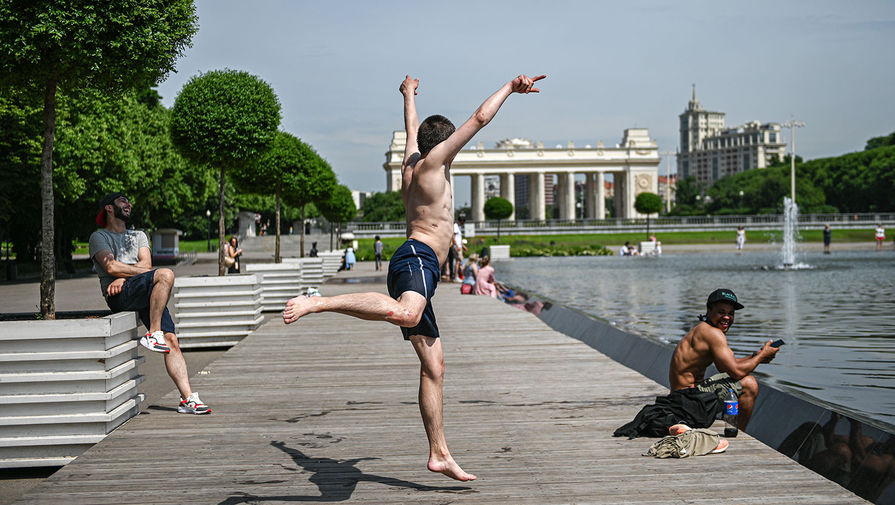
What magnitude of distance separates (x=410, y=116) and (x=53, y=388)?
8.97 feet

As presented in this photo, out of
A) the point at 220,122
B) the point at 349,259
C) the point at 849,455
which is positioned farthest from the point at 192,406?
the point at 349,259

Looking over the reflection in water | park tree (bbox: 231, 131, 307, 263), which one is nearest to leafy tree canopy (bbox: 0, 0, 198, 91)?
the reflection in water

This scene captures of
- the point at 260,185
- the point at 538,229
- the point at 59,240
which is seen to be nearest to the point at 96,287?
the point at 260,185

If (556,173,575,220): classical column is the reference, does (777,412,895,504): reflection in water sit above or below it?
below

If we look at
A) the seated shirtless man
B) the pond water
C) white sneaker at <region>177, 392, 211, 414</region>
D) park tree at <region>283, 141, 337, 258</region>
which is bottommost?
the pond water

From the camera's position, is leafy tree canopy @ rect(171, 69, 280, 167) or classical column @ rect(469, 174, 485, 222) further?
classical column @ rect(469, 174, 485, 222)

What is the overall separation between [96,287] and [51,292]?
20519 mm

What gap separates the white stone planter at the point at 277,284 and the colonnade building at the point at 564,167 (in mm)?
89192

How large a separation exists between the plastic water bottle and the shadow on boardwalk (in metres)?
1.85

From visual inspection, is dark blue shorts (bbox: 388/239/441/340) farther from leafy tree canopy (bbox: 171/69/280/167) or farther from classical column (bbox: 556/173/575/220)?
classical column (bbox: 556/173/575/220)

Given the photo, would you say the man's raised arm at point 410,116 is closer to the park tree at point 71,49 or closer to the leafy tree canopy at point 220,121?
the park tree at point 71,49

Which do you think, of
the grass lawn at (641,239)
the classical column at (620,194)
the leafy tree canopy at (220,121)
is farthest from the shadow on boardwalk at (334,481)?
the classical column at (620,194)

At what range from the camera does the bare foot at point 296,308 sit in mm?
3758

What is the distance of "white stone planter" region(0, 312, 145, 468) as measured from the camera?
5.10 meters
